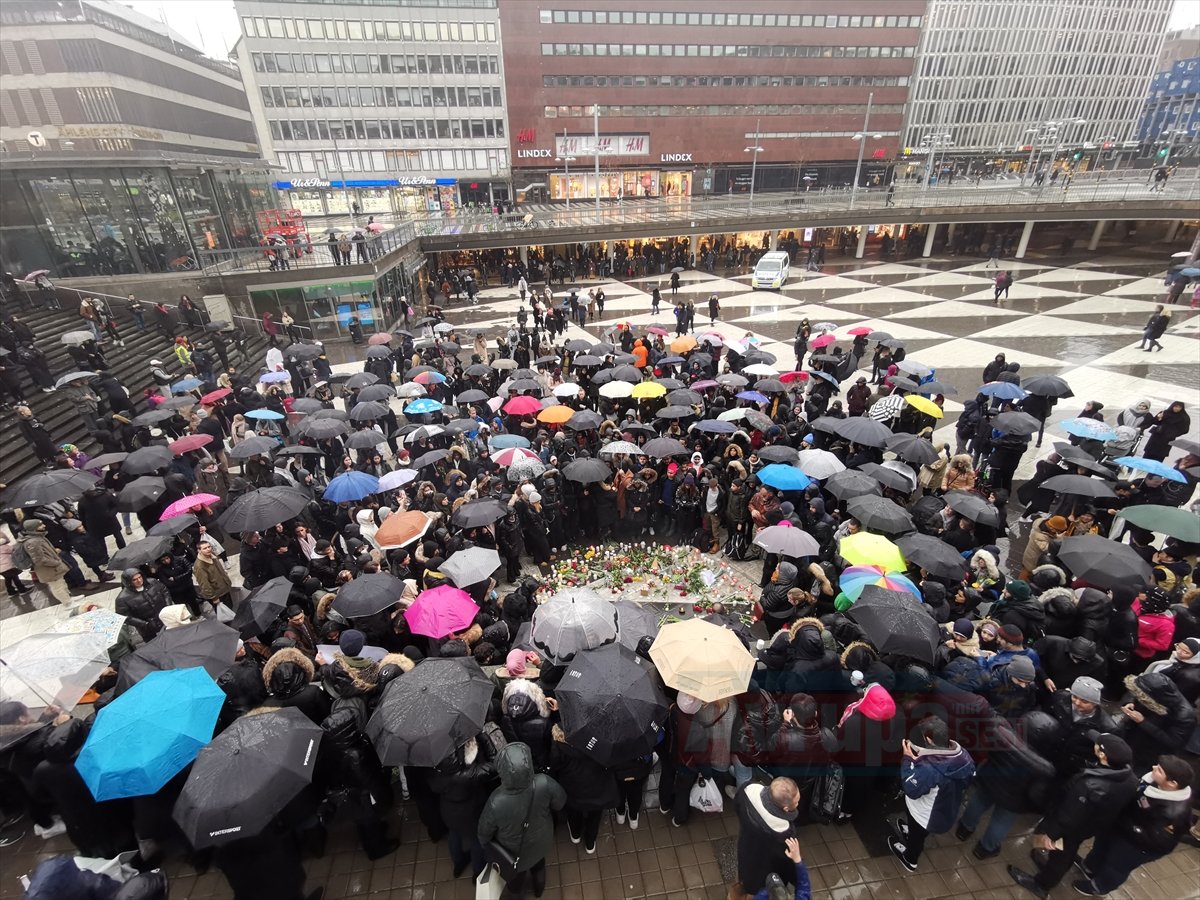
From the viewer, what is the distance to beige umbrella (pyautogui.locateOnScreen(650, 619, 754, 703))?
4.34 meters

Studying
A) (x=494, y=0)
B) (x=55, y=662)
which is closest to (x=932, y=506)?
(x=55, y=662)

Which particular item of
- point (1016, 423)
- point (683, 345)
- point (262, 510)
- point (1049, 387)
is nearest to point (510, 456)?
point (262, 510)

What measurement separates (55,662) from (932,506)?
9.99m

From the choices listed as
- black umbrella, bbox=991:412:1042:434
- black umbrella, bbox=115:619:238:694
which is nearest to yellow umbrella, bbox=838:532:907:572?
black umbrella, bbox=991:412:1042:434

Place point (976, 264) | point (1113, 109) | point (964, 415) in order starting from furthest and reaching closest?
point (1113, 109) → point (976, 264) → point (964, 415)

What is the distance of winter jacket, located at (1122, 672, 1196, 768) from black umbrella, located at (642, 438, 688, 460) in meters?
5.88

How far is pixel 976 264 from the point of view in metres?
34.4

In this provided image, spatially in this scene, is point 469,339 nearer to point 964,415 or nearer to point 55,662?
point 964,415

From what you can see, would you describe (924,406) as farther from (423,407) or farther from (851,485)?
(423,407)

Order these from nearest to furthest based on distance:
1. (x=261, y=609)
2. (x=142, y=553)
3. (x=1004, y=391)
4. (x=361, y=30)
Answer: (x=261, y=609)
(x=142, y=553)
(x=1004, y=391)
(x=361, y=30)

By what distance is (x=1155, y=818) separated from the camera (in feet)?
12.3

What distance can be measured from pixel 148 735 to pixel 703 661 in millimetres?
4024

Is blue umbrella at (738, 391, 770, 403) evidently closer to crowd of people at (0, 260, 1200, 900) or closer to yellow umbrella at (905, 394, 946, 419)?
crowd of people at (0, 260, 1200, 900)

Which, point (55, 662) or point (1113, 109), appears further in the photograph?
point (1113, 109)
